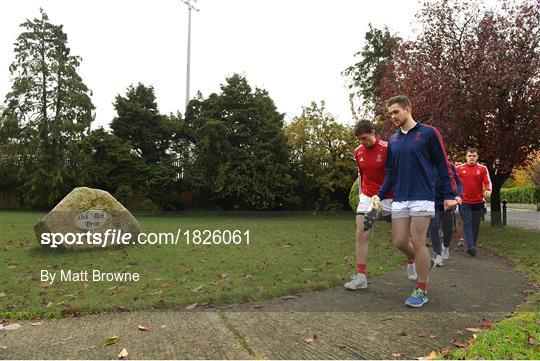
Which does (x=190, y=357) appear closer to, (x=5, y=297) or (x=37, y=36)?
(x=5, y=297)

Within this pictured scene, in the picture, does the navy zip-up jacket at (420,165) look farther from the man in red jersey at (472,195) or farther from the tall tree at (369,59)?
the tall tree at (369,59)

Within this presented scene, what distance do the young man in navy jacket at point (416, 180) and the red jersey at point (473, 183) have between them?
159 inches

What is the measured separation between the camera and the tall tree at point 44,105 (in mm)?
Result: 25094

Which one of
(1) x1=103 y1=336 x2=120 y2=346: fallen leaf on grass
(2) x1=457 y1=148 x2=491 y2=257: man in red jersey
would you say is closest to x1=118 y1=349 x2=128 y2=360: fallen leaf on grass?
(1) x1=103 y1=336 x2=120 y2=346: fallen leaf on grass

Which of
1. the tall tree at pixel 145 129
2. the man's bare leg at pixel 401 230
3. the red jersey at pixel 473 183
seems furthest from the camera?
the tall tree at pixel 145 129

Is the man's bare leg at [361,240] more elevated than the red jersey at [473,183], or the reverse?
the red jersey at [473,183]

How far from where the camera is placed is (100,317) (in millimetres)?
4199

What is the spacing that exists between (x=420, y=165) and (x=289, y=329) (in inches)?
77.5

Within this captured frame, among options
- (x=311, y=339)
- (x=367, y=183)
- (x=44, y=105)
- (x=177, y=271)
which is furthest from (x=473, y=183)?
(x=44, y=105)

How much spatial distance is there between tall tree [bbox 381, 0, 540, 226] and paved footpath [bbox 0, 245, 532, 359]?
7.29 m

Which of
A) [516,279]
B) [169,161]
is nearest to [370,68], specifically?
[169,161]

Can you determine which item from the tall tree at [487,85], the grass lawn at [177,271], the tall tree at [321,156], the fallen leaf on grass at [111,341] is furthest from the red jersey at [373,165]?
the tall tree at [321,156]

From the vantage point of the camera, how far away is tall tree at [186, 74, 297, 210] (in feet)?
65.5

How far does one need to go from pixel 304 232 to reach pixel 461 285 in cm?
684
